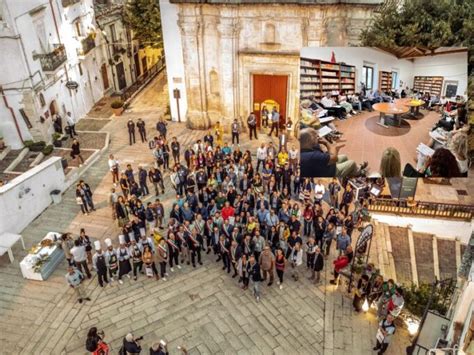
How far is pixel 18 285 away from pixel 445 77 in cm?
1348

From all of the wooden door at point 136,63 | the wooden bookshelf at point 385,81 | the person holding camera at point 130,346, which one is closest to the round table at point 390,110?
the wooden bookshelf at point 385,81

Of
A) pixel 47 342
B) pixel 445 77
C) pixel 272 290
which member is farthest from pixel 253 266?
pixel 445 77

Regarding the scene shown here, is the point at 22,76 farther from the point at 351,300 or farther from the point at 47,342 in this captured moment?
the point at 351,300

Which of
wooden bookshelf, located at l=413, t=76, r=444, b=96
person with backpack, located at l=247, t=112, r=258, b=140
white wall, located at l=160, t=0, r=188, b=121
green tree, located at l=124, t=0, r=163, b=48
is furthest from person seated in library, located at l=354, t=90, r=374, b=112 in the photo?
green tree, located at l=124, t=0, r=163, b=48

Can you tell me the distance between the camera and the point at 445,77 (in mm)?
11625

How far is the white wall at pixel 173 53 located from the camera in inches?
928

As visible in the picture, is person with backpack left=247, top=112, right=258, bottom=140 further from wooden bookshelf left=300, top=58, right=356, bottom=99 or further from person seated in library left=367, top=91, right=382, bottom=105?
person seated in library left=367, top=91, right=382, bottom=105

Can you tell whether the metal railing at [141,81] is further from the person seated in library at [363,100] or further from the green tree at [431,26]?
the green tree at [431,26]

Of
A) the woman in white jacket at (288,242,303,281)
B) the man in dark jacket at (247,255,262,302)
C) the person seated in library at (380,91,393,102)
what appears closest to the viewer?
the person seated in library at (380,91,393,102)

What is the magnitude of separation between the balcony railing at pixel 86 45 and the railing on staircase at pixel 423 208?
737 inches

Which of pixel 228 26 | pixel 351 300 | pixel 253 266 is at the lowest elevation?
pixel 351 300

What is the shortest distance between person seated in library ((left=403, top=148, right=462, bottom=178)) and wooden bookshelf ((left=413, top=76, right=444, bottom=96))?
4.81 ft

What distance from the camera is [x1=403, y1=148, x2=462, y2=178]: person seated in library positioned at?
11.7m

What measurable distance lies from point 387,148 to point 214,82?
13505mm
